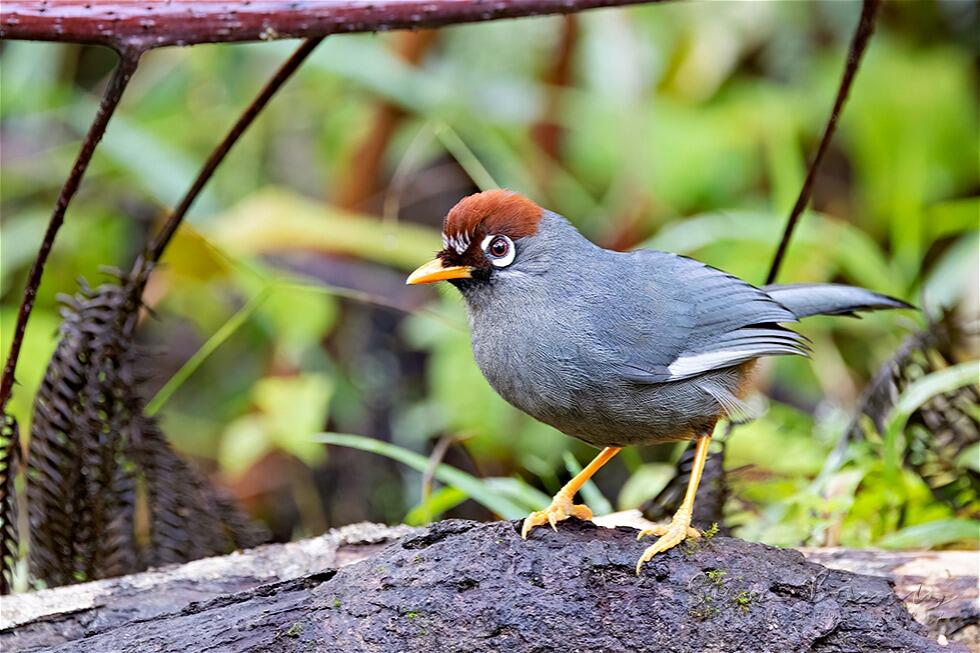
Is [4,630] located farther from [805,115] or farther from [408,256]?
[805,115]

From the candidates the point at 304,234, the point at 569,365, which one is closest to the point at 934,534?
the point at 569,365

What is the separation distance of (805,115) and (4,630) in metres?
5.11

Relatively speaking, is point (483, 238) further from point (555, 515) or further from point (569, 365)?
point (555, 515)

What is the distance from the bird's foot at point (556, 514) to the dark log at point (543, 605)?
0.02m

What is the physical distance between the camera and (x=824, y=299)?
2.72 metres

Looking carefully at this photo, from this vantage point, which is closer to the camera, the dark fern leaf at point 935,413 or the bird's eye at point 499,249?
the bird's eye at point 499,249

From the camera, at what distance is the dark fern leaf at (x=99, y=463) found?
2.79 metres

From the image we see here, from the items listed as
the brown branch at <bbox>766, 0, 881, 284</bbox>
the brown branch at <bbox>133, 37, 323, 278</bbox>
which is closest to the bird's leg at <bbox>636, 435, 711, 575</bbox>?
the brown branch at <bbox>766, 0, 881, 284</bbox>

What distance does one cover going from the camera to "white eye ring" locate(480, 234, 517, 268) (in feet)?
8.21

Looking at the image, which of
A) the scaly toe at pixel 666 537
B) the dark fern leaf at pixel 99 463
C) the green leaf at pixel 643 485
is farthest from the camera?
the green leaf at pixel 643 485

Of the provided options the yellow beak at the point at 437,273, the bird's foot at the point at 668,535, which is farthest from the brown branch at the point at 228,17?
the bird's foot at the point at 668,535

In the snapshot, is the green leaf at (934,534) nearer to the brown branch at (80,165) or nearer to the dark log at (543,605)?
the dark log at (543,605)

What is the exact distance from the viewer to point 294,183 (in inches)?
281

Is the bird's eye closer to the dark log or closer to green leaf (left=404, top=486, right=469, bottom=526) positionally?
the dark log
